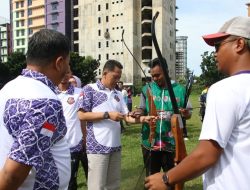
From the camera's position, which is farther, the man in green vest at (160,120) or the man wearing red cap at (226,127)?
the man in green vest at (160,120)

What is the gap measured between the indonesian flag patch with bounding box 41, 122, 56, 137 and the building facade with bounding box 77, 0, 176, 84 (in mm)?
82056

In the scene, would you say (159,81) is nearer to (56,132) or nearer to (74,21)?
(56,132)

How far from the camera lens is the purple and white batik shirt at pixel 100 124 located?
5.54 metres

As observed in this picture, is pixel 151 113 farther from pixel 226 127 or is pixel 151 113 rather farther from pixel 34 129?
pixel 34 129

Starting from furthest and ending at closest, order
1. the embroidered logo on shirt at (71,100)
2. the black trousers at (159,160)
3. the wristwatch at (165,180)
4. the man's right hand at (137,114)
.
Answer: the embroidered logo on shirt at (71,100) < the black trousers at (159,160) < the man's right hand at (137,114) < the wristwatch at (165,180)

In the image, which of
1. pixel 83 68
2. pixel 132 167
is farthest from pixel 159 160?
pixel 83 68

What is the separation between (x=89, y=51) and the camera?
321ft

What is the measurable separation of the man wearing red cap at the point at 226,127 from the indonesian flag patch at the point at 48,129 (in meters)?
0.63

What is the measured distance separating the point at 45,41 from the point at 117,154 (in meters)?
3.41

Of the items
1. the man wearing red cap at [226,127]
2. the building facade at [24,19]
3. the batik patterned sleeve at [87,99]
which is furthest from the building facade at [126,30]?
the man wearing red cap at [226,127]

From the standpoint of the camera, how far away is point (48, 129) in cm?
230

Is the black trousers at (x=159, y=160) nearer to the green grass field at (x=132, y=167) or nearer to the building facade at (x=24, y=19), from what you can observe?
the green grass field at (x=132, y=167)

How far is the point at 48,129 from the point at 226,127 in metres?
0.91

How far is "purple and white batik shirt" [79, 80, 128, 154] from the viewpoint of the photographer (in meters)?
5.54
